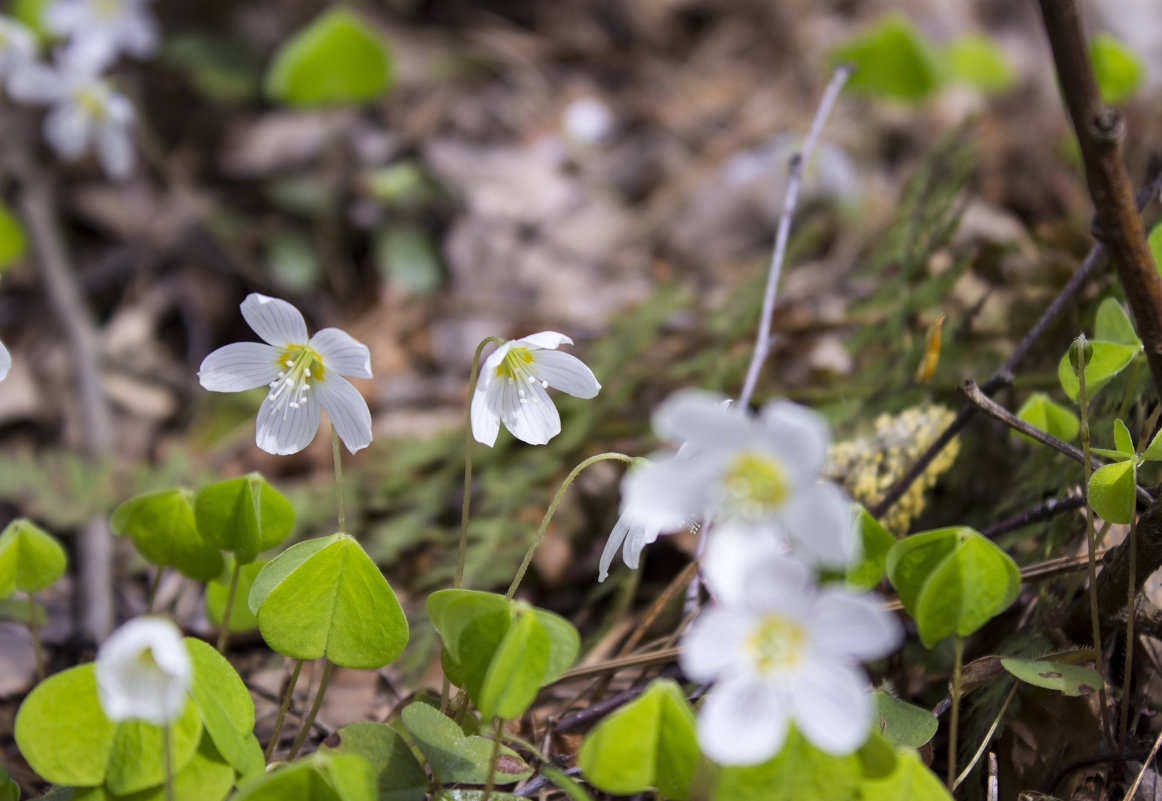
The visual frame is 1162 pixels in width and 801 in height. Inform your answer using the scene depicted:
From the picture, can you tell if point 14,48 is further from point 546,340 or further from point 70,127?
point 546,340

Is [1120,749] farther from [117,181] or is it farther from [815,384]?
[117,181]

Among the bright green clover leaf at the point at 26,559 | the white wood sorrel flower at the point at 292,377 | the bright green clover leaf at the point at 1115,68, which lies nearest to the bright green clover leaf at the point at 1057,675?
the white wood sorrel flower at the point at 292,377

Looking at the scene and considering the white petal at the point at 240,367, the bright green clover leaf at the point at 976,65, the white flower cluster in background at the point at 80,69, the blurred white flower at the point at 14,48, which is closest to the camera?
the white petal at the point at 240,367

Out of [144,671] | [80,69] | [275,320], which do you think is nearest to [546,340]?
[275,320]

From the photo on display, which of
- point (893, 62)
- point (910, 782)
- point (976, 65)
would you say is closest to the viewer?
point (910, 782)

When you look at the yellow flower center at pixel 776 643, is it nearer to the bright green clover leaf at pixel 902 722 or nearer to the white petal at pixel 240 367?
the bright green clover leaf at pixel 902 722

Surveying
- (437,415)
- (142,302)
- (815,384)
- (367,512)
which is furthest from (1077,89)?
(142,302)

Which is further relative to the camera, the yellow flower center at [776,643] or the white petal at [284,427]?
the white petal at [284,427]
